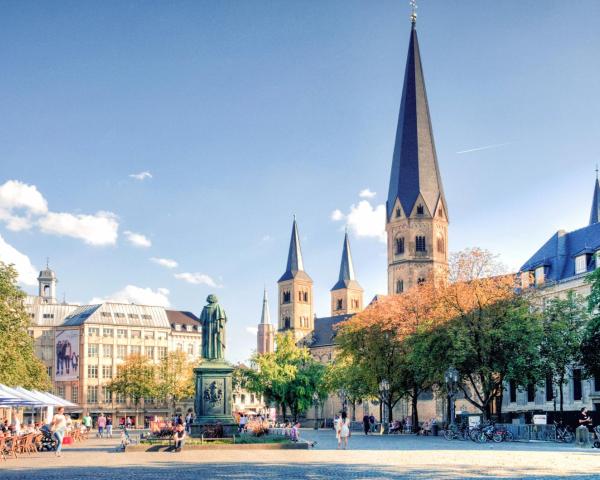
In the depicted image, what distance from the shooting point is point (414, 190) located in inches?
5369

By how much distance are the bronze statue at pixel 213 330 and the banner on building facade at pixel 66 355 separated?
3753 inches

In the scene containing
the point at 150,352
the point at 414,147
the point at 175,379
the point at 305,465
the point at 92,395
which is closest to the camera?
the point at 305,465

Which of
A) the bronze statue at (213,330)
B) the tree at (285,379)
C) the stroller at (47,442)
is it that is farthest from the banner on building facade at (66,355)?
the bronze statue at (213,330)

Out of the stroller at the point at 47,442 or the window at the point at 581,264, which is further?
the window at the point at 581,264

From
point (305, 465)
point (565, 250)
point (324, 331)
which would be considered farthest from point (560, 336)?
point (324, 331)

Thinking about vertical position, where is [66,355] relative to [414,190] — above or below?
below

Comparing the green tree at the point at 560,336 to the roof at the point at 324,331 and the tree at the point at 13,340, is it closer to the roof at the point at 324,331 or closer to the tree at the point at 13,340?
the tree at the point at 13,340

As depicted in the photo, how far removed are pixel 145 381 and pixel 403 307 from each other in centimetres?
6011

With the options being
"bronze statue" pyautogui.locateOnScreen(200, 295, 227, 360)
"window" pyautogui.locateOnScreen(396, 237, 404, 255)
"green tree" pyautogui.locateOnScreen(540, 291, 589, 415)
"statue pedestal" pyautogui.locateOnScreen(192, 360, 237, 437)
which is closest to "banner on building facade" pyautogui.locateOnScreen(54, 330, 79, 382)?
"window" pyautogui.locateOnScreen(396, 237, 404, 255)

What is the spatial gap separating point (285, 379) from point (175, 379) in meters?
31.3

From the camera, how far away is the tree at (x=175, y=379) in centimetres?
12219

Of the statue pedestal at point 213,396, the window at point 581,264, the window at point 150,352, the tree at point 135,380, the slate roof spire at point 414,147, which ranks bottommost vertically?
the tree at point 135,380

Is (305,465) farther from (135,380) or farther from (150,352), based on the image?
(150,352)

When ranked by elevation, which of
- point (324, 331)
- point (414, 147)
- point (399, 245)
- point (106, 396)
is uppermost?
point (414, 147)
